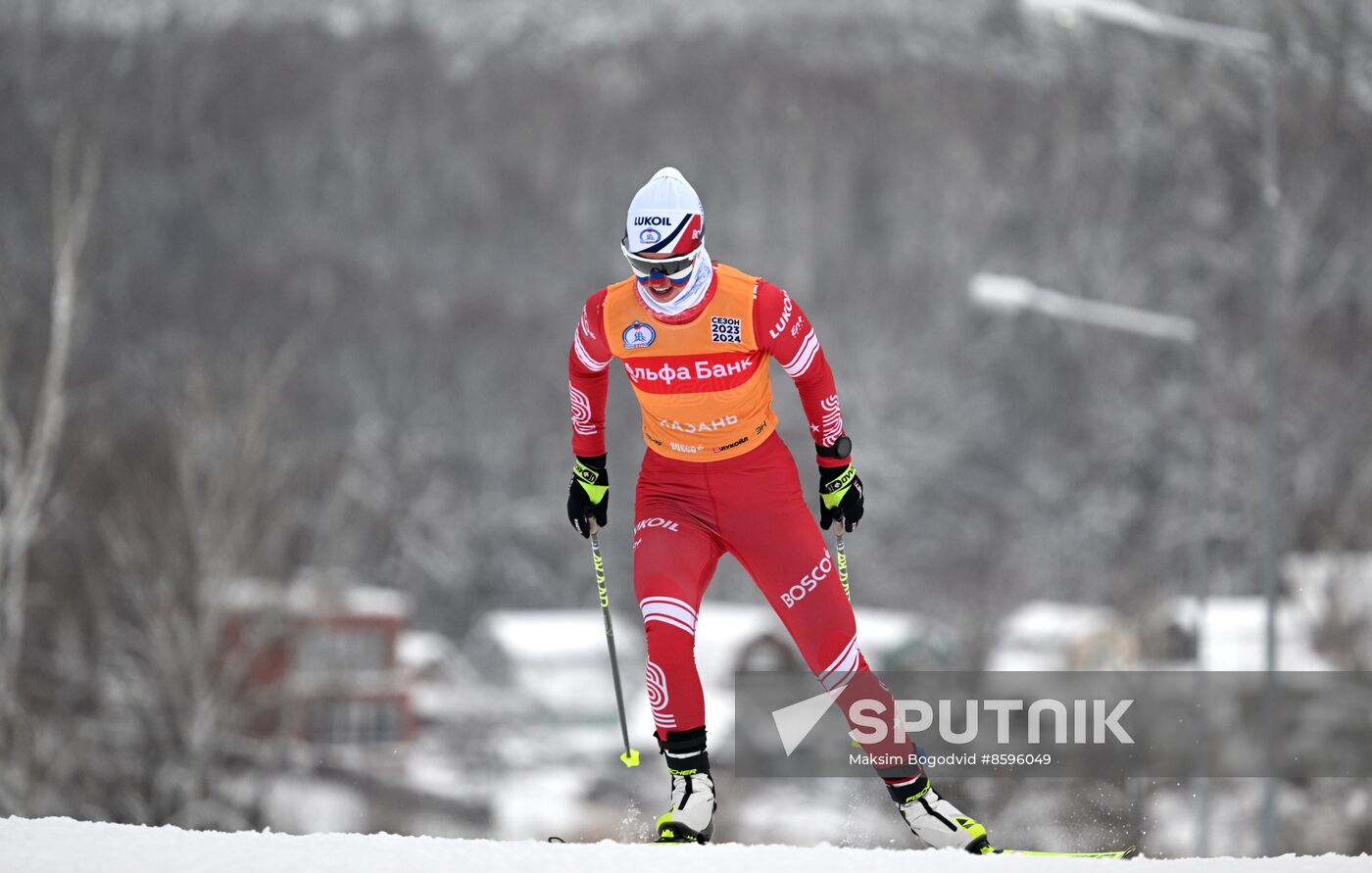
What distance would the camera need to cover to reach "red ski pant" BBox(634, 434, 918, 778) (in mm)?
6355

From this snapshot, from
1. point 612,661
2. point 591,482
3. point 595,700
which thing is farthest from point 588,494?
point 595,700

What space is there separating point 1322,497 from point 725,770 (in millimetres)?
28732

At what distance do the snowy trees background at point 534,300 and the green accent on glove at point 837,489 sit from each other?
1291 cm

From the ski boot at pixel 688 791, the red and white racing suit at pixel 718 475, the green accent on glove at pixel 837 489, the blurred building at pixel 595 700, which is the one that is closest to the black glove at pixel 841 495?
the green accent on glove at pixel 837 489

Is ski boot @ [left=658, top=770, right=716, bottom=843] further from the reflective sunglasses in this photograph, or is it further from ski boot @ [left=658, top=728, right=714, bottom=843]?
the reflective sunglasses

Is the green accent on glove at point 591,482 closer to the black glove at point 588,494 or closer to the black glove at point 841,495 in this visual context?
the black glove at point 588,494

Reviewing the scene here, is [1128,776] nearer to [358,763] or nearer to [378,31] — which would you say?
[358,763]

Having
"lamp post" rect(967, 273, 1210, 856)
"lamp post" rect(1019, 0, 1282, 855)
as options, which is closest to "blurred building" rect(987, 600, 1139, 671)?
"lamp post" rect(967, 273, 1210, 856)

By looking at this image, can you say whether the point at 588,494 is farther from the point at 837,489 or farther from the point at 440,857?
the point at 440,857

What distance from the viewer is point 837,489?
677cm

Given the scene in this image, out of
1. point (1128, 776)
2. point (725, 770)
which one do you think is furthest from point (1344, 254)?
point (1128, 776)

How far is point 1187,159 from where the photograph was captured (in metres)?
94.7

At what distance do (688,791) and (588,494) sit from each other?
1.31m

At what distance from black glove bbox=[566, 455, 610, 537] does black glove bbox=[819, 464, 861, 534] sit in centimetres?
92
